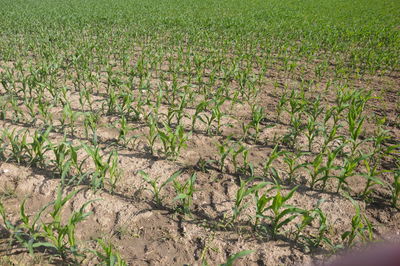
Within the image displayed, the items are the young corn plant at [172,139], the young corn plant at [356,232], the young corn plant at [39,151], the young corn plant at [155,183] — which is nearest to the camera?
the young corn plant at [356,232]

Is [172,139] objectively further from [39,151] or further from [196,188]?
[39,151]

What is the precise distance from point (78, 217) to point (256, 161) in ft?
6.40

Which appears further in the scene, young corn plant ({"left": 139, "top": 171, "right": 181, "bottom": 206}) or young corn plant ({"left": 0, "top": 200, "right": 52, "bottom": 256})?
young corn plant ({"left": 139, "top": 171, "right": 181, "bottom": 206})

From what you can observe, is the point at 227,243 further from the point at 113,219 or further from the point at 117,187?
the point at 117,187

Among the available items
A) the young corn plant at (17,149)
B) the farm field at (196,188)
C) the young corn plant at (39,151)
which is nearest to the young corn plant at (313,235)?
the farm field at (196,188)

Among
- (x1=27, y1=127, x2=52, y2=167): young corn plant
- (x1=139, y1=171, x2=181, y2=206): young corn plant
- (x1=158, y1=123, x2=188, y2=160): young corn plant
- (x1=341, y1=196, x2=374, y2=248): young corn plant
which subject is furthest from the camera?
(x1=158, y1=123, x2=188, y2=160): young corn plant

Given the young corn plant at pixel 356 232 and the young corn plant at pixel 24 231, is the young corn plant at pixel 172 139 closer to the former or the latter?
the young corn plant at pixel 24 231

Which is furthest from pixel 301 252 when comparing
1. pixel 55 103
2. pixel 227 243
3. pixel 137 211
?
pixel 55 103

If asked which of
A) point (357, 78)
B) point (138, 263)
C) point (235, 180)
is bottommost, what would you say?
point (138, 263)

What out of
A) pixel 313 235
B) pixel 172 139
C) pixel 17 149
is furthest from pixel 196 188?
pixel 17 149

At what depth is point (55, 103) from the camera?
4406 millimetres

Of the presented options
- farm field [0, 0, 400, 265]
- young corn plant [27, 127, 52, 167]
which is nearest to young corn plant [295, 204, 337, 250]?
farm field [0, 0, 400, 265]

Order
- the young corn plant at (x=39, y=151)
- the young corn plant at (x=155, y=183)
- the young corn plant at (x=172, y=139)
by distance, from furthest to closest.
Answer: the young corn plant at (x=172, y=139), the young corn plant at (x=39, y=151), the young corn plant at (x=155, y=183)

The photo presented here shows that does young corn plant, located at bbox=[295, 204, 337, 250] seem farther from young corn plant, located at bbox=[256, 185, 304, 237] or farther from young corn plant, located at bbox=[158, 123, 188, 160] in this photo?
young corn plant, located at bbox=[158, 123, 188, 160]
